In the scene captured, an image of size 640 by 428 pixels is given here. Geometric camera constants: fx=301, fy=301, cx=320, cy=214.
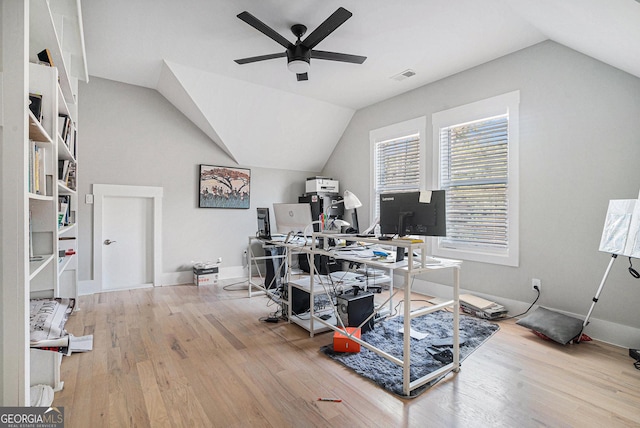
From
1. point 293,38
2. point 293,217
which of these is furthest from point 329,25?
point 293,217

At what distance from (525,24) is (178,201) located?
16.8 ft

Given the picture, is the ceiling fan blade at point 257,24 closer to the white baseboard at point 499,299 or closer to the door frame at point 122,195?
the door frame at point 122,195

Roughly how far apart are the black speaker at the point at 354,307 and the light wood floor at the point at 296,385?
0.28 meters

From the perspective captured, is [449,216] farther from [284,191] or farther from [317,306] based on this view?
[284,191]

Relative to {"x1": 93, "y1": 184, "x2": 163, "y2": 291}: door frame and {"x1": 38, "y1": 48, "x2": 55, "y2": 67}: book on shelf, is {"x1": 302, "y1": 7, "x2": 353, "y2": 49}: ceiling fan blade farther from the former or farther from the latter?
{"x1": 93, "y1": 184, "x2": 163, "y2": 291}: door frame

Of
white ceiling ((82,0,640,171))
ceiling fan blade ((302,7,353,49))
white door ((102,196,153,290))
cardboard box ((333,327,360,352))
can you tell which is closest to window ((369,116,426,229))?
white ceiling ((82,0,640,171))

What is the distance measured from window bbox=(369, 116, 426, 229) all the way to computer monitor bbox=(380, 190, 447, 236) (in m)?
2.08

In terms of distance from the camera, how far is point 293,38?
334 cm

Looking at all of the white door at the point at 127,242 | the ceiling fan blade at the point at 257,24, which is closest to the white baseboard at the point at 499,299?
the white door at the point at 127,242

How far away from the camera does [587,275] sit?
3.01 m

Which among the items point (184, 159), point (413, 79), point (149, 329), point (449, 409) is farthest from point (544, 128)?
point (184, 159)

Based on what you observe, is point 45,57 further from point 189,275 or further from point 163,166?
point 189,275

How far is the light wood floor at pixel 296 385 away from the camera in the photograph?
69.9 inches

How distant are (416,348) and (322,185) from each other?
372cm
